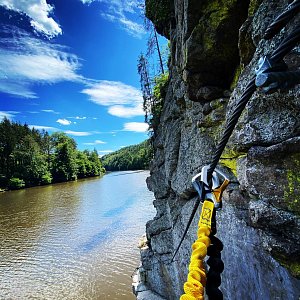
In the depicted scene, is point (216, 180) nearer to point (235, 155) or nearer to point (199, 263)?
point (199, 263)

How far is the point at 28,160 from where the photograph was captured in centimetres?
5797

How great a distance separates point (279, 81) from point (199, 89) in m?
4.12

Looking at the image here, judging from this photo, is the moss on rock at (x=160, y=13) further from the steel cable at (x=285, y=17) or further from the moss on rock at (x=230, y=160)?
the steel cable at (x=285, y=17)

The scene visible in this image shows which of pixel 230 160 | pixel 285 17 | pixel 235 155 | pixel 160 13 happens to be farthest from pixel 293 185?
pixel 160 13

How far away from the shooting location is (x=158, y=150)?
852 cm

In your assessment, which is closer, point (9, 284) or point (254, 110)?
point (254, 110)

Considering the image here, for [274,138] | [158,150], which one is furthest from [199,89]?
[158,150]

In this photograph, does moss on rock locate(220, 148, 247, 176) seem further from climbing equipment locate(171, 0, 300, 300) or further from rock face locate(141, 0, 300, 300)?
climbing equipment locate(171, 0, 300, 300)

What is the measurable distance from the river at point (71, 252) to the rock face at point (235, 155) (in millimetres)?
5210

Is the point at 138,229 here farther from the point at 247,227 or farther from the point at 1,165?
the point at 1,165

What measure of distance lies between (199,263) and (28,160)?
208 feet

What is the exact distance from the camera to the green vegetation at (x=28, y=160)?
5511cm

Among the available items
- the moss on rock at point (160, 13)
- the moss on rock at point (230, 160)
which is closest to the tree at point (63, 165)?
the moss on rock at point (160, 13)

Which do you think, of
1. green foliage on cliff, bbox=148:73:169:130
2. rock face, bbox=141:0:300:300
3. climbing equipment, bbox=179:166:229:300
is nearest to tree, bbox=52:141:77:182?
green foliage on cliff, bbox=148:73:169:130
